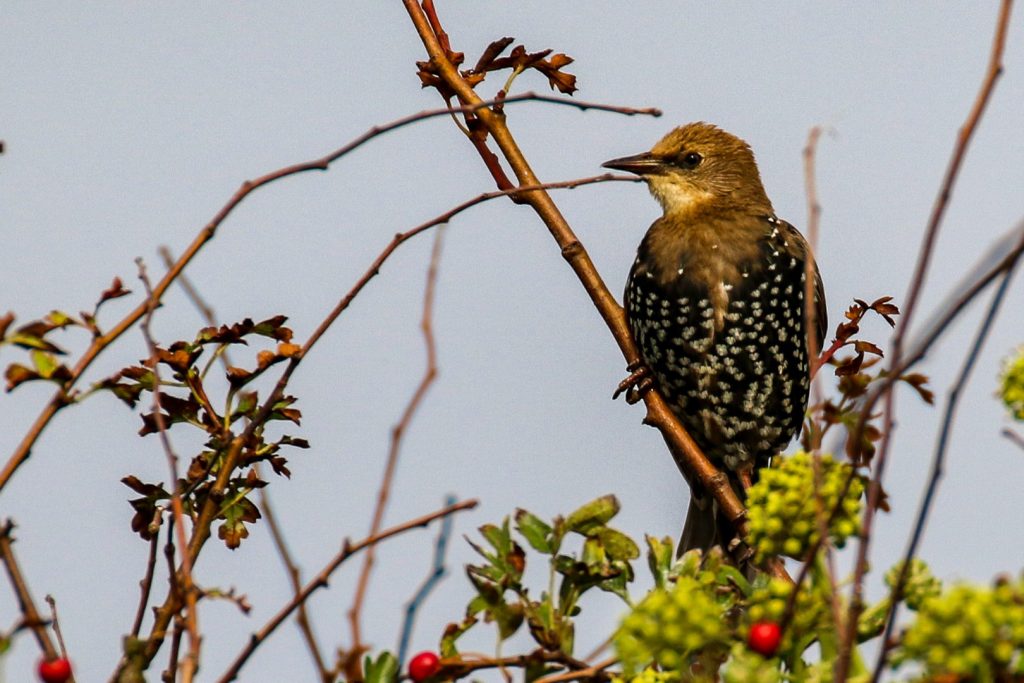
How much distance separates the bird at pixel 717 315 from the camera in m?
5.47

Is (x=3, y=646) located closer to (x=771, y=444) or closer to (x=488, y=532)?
(x=488, y=532)

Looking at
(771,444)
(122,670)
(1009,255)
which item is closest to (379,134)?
(122,670)

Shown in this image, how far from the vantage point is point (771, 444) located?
5828mm

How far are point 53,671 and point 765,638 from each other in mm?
1057

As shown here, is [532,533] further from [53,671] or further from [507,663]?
[53,671]

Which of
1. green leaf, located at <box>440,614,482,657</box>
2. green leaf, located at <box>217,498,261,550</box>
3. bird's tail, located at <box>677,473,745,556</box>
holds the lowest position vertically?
green leaf, located at <box>440,614,482,657</box>

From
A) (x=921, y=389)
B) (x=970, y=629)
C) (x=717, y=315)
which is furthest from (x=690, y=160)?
(x=970, y=629)

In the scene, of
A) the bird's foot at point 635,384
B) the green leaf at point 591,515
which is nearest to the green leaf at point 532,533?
the green leaf at point 591,515

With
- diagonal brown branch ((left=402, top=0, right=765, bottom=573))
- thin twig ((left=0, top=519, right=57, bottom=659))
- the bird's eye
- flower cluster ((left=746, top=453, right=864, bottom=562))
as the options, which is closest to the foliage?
flower cluster ((left=746, top=453, right=864, bottom=562))

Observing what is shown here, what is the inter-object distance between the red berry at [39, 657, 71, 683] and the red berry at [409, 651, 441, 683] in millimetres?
546

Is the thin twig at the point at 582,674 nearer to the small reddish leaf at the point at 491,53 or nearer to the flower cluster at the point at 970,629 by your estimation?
the flower cluster at the point at 970,629

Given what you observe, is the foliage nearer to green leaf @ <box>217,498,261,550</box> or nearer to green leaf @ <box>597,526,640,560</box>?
green leaf @ <box>597,526,640,560</box>

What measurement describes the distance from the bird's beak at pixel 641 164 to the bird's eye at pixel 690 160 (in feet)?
0.28

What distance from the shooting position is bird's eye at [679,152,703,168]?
5883 millimetres
